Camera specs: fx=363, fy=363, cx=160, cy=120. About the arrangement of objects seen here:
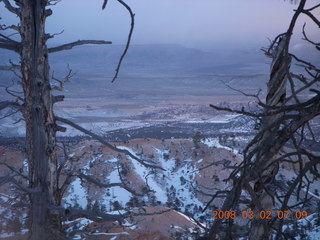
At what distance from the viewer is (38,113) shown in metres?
2.94

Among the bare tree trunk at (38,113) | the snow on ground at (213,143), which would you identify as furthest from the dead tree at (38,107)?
the snow on ground at (213,143)

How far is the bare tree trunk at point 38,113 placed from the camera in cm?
285

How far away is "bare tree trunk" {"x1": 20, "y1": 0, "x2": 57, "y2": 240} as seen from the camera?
2.85 metres

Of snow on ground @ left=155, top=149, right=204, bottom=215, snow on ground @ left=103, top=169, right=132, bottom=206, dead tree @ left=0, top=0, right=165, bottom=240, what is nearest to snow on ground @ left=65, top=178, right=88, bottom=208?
snow on ground @ left=103, top=169, right=132, bottom=206

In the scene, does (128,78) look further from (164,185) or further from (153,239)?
(153,239)

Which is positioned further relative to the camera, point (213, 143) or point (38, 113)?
point (213, 143)

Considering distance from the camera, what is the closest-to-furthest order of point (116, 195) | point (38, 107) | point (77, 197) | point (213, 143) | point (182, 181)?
1. point (38, 107)
2. point (77, 197)
3. point (116, 195)
4. point (182, 181)
5. point (213, 143)

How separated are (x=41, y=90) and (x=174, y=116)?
27.3 m

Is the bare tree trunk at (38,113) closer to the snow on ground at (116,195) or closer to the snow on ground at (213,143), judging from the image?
the snow on ground at (116,195)

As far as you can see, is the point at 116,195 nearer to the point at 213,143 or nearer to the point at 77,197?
the point at 77,197

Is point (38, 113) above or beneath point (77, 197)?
above

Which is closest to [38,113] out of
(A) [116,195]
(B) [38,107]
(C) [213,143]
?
(B) [38,107]

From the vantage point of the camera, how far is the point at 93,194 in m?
13.7

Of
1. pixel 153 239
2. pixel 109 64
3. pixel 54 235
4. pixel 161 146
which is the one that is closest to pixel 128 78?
pixel 109 64
